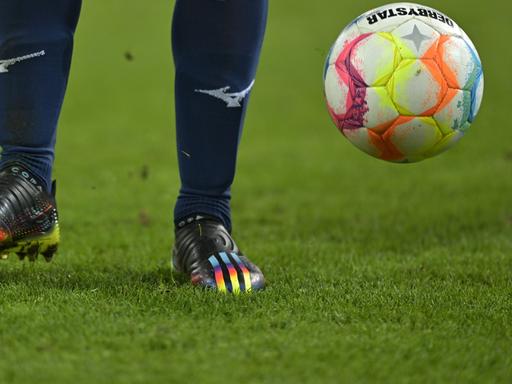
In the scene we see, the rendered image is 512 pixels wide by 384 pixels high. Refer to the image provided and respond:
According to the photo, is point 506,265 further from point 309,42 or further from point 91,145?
point 309,42

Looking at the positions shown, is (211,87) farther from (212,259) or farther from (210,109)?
(212,259)

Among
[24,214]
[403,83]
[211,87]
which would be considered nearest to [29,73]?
[24,214]

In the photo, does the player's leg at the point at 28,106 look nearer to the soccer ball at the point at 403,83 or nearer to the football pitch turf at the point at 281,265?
the football pitch turf at the point at 281,265

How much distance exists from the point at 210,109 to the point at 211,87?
0.07 m

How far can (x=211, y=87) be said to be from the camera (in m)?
2.91

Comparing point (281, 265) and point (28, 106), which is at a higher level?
point (28, 106)

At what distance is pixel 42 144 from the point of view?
2828mm

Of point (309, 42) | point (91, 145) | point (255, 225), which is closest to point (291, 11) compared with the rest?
point (309, 42)

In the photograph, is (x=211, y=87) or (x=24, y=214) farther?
(x=211, y=87)

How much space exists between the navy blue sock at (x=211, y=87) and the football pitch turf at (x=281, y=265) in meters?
0.26

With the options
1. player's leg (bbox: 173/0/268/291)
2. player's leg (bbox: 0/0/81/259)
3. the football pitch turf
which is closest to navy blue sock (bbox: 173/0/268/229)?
player's leg (bbox: 173/0/268/291)

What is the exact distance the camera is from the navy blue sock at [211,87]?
9.43 ft

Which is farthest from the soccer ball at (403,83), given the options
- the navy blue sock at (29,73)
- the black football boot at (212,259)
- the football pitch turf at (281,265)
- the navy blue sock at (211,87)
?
the navy blue sock at (29,73)

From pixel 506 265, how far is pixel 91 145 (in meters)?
4.04
